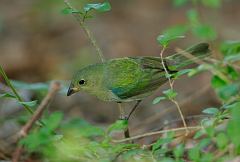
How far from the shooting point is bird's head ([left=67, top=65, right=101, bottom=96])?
4895 millimetres

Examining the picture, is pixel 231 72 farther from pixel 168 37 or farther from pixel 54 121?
pixel 54 121

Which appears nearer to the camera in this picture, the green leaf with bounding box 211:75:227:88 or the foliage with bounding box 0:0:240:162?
the foliage with bounding box 0:0:240:162

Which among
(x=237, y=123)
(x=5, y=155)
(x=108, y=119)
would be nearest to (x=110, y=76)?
(x=5, y=155)

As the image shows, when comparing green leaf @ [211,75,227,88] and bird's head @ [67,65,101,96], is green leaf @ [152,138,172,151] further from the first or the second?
bird's head @ [67,65,101,96]

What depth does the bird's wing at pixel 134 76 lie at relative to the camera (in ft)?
15.5

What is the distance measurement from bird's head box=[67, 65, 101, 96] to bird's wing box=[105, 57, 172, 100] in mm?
153

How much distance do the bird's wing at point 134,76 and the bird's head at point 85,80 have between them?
153 mm

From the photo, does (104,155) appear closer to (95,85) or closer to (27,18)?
(95,85)

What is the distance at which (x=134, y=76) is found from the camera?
15.5ft

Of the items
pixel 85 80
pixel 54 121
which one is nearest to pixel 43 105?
pixel 54 121

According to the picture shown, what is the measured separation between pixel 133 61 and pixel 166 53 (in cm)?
394

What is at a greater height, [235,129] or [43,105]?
[43,105]

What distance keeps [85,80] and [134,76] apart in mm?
438

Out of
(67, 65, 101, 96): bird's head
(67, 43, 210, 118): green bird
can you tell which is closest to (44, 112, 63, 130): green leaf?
(67, 43, 210, 118): green bird
